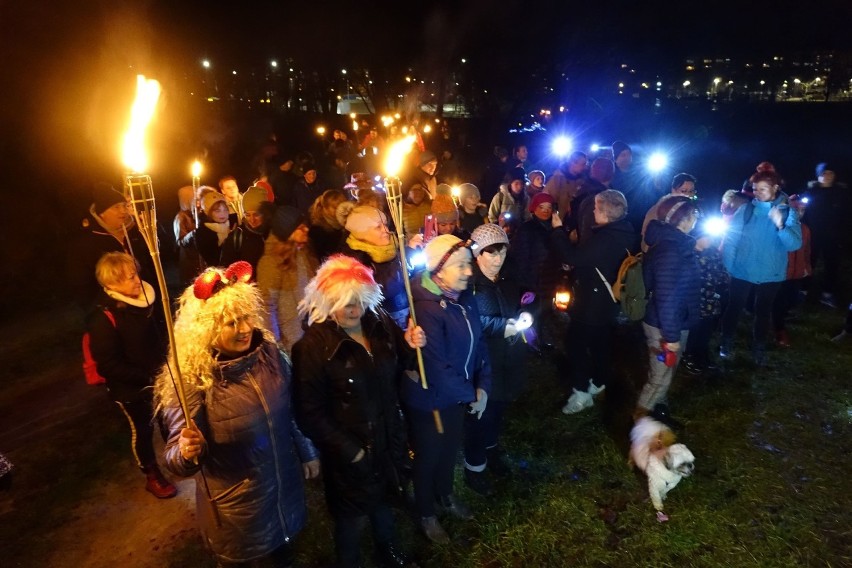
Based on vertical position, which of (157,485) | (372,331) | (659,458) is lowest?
(157,485)

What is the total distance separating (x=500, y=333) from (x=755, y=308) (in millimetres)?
4192

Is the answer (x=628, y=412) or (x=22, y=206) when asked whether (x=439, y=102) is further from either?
(x=628, y=412)

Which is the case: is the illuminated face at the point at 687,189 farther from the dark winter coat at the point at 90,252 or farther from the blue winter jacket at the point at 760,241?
the dark winter coat at the point at 90,252

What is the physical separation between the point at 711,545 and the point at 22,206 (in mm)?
17206

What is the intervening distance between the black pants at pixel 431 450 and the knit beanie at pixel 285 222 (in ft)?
7.46

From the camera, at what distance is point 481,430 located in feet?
14.5

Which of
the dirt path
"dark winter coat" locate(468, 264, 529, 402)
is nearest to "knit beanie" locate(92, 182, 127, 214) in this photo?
the dirt path

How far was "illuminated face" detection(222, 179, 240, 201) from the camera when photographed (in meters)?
7.67

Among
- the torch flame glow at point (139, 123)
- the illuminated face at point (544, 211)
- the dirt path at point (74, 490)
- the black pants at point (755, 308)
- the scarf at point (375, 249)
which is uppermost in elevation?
the torch flame glow at point (139, 123)

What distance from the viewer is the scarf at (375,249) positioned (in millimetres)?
4512

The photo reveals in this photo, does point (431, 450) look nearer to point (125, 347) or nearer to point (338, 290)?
point (338, 290)

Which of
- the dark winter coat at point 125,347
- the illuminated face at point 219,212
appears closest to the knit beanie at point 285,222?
the dark winter coat at point 125,347

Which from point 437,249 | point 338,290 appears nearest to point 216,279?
point 338,290

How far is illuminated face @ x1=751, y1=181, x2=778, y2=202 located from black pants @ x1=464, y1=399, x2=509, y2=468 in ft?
13.3
